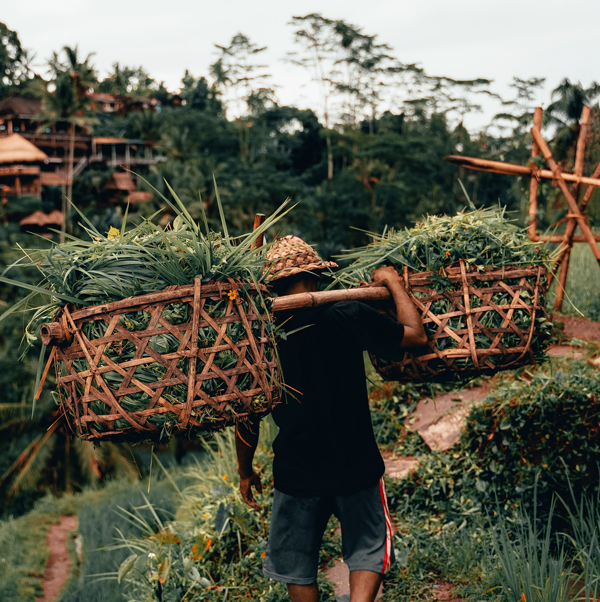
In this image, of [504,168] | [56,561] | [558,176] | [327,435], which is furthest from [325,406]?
[56,561]

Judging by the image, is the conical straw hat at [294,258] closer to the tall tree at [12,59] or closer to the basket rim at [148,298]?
the basket rim at [148,298]

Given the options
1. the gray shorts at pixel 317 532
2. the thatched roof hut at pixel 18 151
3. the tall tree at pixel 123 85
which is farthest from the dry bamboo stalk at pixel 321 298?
the tall tree at pixel 123 85

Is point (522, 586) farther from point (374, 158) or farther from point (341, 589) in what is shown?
point (374, 158)

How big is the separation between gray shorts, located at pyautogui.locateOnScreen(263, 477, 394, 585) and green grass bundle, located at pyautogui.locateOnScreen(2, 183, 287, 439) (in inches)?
25.3

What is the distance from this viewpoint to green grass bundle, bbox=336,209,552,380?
1.91 meters

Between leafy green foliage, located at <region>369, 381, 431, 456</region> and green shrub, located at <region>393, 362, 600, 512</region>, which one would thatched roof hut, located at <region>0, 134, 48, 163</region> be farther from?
green shrub, located at <region>393, 362, 600, 512</region>

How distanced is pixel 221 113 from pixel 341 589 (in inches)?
1187

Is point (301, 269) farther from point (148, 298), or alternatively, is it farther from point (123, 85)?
point (123, 85)

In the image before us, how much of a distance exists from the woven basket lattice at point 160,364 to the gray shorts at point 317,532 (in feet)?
2.28

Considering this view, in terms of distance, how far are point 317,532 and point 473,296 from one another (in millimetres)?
1009

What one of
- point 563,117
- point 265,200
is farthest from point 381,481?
point 265,200

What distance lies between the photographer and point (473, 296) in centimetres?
194

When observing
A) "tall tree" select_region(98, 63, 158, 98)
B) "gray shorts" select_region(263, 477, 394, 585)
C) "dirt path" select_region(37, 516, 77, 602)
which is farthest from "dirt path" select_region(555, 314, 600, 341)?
"tall tree" select_region(98, 63, 158, 98)

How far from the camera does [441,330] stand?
1923 mm
